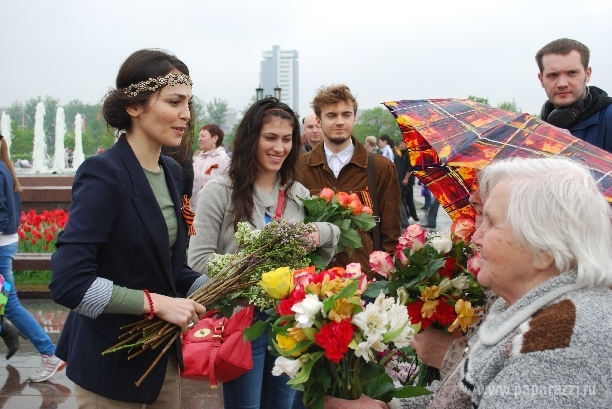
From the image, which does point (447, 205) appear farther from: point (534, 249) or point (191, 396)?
point (191, 396)

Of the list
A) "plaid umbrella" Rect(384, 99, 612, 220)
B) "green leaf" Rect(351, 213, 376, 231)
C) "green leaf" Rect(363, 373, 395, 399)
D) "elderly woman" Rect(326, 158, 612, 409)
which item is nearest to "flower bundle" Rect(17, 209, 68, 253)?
"green leaf" Rect(351, 213, 376, 231)

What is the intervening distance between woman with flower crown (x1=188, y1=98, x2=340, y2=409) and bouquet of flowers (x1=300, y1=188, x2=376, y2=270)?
0.09 m

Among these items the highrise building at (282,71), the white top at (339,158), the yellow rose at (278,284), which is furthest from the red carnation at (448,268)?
the highrise building at (282,71)

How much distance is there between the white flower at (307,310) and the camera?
75.5 inches

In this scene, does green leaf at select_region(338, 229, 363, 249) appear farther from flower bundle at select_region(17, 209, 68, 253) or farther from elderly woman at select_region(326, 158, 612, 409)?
flower bundle at select_region(17, 209, 68, 253)

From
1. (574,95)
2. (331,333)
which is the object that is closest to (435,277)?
(331,333)

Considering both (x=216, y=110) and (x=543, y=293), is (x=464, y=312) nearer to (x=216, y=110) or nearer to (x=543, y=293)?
(x=543, y=293)

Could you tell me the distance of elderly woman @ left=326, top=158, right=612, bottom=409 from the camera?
1.47m

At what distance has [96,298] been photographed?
2.11 m

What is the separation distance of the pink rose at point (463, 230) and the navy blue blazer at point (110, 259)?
1091 mm

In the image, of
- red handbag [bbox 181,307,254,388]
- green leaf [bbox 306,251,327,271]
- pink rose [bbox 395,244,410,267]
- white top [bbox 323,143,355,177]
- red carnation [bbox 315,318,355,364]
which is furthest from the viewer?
white top [bbox 323,143,355,177]

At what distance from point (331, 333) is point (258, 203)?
1584mm

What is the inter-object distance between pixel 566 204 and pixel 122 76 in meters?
1.62

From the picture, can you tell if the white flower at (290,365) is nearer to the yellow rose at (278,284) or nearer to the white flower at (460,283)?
the yellow rose at (278,284)
